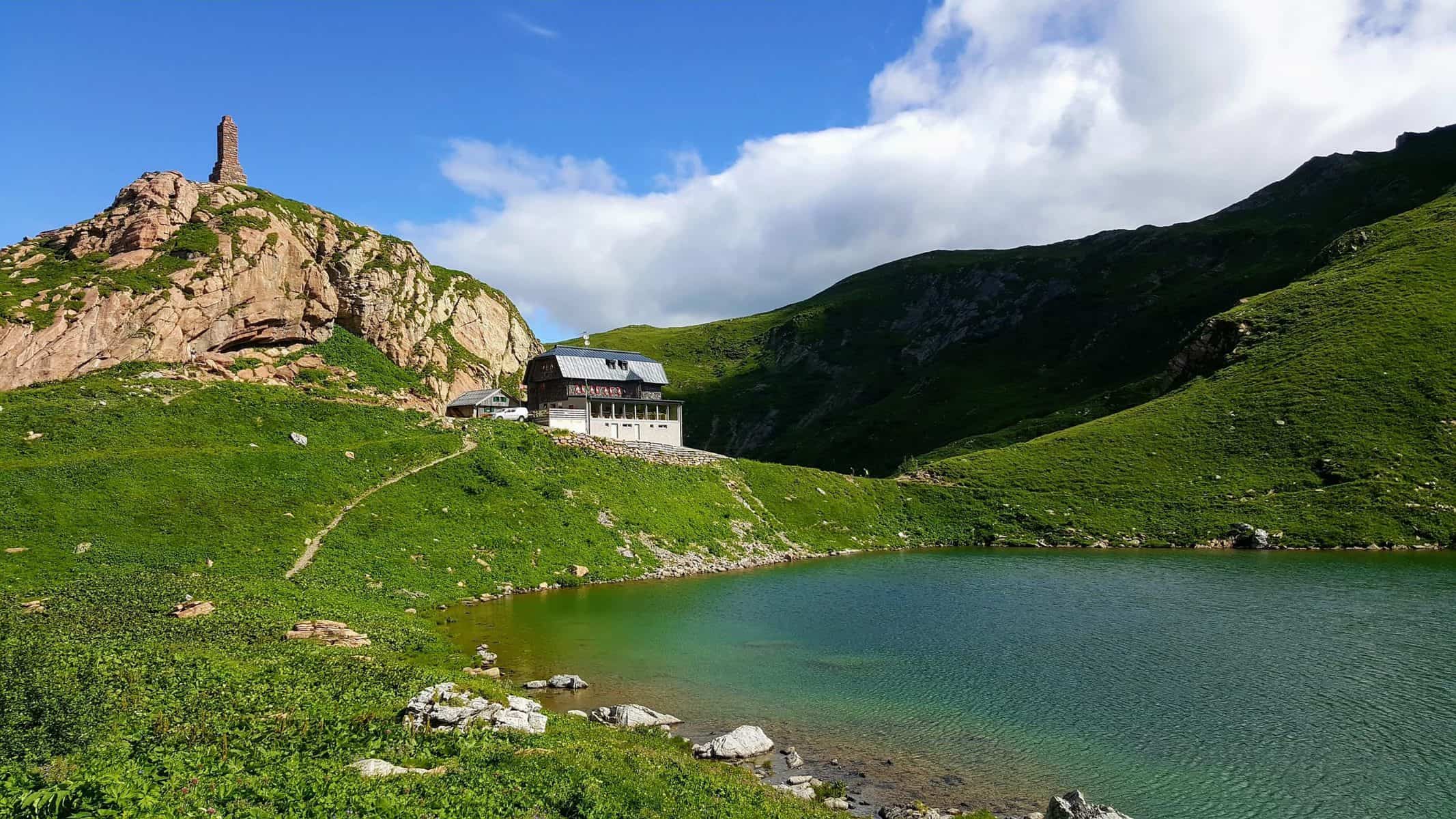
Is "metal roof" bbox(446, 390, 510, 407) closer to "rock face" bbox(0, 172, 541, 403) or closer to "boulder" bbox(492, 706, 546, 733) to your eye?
"rock face" bbox(0, 172, 541, 403)

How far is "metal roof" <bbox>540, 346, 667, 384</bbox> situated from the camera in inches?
3403

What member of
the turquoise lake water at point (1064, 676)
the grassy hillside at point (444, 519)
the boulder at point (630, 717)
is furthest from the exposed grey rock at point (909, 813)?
the boulder at point (630, 717)

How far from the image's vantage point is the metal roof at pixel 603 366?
8644 centimetres

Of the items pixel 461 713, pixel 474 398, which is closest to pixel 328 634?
pixel 461 713

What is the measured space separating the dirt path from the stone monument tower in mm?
52654

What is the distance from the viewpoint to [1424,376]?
79.7 metres

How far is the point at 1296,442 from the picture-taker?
7775 centimetres

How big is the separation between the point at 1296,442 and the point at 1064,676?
66627 mm

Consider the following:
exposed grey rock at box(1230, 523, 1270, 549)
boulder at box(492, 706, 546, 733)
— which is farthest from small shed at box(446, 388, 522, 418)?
exposed grey rock at box(1230, 523, 1270, 549)

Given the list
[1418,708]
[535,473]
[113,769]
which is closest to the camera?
[113,769]

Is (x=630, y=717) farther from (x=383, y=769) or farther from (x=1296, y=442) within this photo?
(x=1296, y=442)

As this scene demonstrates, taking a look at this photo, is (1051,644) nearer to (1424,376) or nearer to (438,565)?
(438,565)

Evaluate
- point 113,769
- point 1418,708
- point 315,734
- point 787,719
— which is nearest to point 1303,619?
point 1418,708

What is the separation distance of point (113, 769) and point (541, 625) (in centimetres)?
2679
